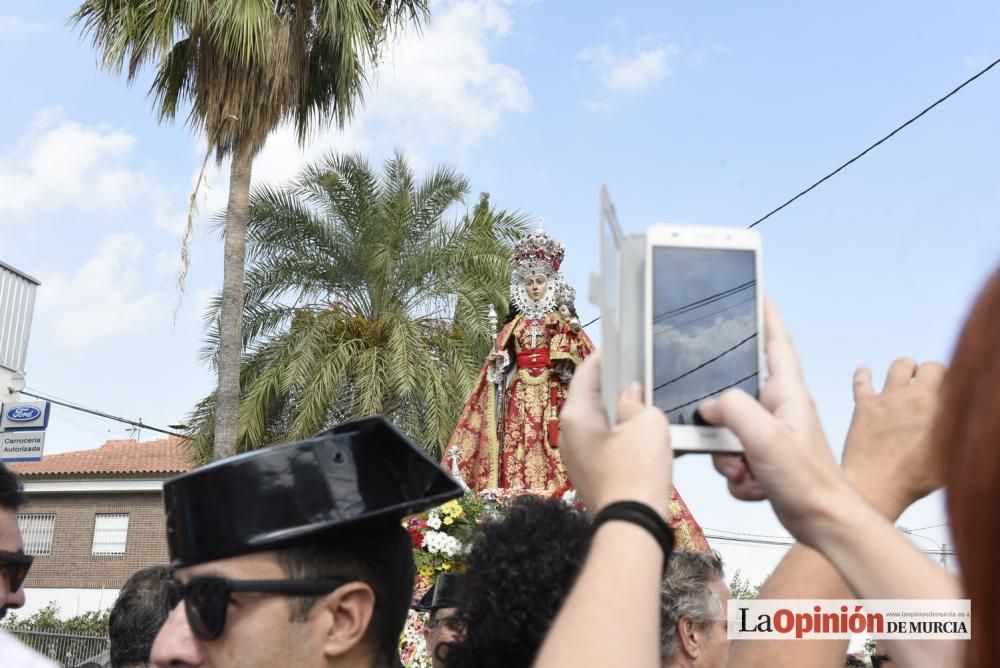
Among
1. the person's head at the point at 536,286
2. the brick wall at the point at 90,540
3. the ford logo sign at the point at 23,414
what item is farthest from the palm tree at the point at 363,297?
the brick wall at the point at 90,540

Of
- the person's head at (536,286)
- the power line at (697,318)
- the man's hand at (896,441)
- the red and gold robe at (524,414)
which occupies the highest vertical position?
the person's head at (536,286)

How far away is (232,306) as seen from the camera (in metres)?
12.3

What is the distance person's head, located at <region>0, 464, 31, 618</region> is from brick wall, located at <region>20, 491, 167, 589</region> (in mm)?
29622

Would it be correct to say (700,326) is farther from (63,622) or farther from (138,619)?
(63,622)

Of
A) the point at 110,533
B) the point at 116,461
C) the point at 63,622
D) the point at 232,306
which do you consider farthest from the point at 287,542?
the point at 116,461

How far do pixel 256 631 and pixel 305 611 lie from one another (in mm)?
89

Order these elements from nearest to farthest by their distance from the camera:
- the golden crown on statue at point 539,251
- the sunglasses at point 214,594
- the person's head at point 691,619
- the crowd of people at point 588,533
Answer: the crowd of people at point 588,533
the sunglasses at point 214,594
the person's head at point 691,619
the golden crown on statue at point 539,251

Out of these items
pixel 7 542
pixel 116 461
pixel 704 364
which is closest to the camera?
pixel 704 364

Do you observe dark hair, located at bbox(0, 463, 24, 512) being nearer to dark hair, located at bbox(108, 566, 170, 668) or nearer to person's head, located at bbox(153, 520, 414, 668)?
dark hair, located at bbox(108, 566, 170, 668)

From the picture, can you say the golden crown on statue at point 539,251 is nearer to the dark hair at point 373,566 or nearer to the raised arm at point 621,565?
the dark hair at point 373,566

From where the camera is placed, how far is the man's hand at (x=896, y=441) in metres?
1.45

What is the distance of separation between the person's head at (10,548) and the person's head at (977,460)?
2.60m

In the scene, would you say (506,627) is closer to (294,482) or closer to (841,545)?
(294,482)

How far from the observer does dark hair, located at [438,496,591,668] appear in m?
1.78
